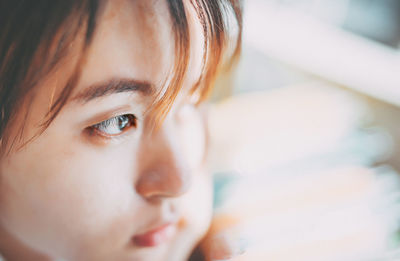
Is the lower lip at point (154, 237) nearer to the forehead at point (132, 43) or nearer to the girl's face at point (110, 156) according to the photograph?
the girl's face at point (110, 156)

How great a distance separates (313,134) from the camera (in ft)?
2.52

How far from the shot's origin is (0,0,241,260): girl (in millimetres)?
263

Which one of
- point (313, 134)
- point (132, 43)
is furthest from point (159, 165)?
point (313, 134)

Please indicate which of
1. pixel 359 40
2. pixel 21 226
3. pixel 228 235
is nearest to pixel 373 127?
pixel 359 40

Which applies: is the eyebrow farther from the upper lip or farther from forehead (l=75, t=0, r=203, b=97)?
the upper lip

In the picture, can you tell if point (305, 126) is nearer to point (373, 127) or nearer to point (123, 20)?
point (373, 127)

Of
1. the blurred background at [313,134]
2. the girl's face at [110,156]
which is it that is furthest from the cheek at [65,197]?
the blurred background at [313,134]

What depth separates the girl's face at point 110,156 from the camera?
0.91 feet

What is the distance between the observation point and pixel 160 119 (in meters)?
0.35

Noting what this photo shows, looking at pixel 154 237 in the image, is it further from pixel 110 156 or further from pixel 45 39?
pixel 45 39

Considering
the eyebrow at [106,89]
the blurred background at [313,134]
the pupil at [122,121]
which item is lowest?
the blurred background at [313,134]

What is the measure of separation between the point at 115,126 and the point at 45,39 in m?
0.11

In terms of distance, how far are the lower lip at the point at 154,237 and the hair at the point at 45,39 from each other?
0.16 metres

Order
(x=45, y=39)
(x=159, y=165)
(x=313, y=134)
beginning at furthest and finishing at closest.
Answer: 1. (x=313, y=134)
2. (x=159, y=165)
3. (x=45, y=39)
